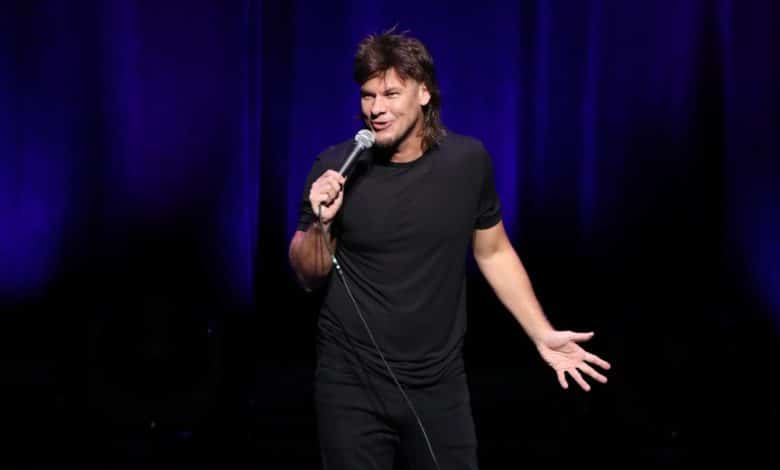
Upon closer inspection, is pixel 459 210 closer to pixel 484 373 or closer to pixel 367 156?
pixel 367 156

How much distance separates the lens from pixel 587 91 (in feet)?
13.3

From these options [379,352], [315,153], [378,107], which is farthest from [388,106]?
[315,153]

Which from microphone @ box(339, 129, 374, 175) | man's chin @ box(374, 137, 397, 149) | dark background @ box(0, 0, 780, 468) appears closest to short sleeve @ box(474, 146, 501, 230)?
man's chin @ box(374, 137, 397, 149)

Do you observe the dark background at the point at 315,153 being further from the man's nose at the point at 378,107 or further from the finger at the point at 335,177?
the finger at the point at 335,177

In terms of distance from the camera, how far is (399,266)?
2.04 metres

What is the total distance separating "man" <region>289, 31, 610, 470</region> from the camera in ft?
6.65

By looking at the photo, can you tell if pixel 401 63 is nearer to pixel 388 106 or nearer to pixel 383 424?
pixel 388 106

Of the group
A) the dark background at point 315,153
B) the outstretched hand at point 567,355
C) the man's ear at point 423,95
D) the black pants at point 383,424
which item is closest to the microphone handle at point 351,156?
the man's ear at point 423,95

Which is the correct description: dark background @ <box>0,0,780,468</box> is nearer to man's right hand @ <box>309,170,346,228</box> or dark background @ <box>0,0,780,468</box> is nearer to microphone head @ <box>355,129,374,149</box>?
microphone head @ <box>355,129,374,149</box>

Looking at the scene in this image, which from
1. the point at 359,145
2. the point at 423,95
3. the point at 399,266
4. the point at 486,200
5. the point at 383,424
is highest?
the point at 423,95

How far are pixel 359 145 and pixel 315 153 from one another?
2215 mm

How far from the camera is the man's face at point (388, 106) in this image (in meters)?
2.08

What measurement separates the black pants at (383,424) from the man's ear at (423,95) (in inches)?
24.9

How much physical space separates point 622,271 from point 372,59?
2329 mm
